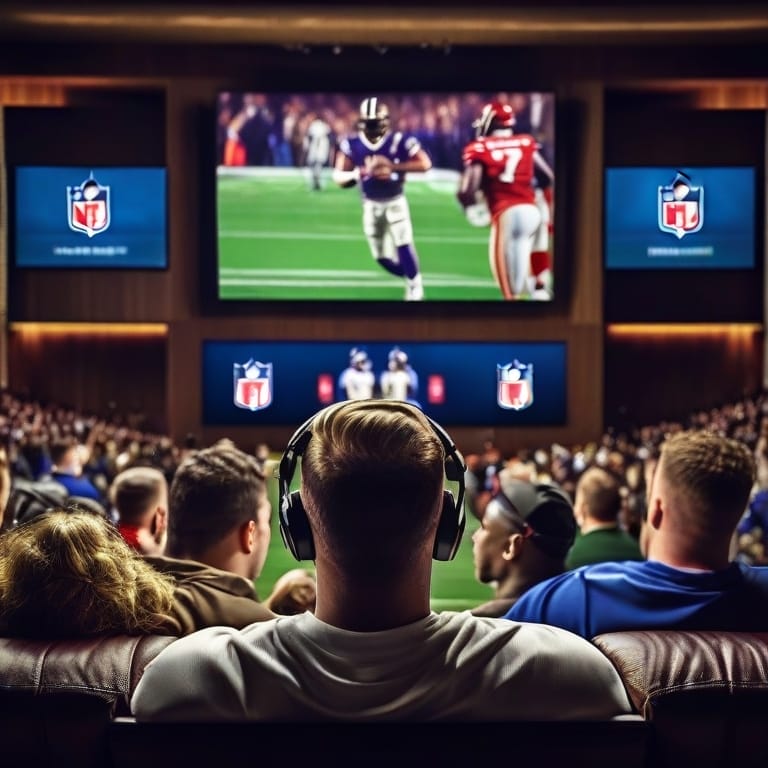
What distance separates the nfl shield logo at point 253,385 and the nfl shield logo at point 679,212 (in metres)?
6.76

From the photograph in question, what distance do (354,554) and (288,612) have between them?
1.67m

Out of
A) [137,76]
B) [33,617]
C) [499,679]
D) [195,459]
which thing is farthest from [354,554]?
[137,76]

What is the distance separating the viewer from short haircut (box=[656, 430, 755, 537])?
2.57m

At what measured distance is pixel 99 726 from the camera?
150 cm

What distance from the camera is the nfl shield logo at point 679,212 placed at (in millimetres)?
17453

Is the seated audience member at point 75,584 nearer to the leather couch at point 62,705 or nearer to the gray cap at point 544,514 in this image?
the leather couch at point 62,705

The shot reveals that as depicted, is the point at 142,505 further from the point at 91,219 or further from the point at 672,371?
the point at 672,371

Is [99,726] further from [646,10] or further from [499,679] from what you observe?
[646,10]

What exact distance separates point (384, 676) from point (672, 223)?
16855 mm

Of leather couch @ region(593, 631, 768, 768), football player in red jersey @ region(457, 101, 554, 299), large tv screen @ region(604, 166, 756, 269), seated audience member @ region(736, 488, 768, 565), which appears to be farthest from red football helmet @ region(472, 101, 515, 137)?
leather couch @ region(593, 631, 768, 768)

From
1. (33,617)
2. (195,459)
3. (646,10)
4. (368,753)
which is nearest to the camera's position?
(368,753)

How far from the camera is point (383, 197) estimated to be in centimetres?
1694

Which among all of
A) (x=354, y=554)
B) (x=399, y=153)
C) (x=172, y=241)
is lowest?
(x=354, y=554)

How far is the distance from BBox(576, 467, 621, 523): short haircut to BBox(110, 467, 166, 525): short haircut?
69.2 inches
